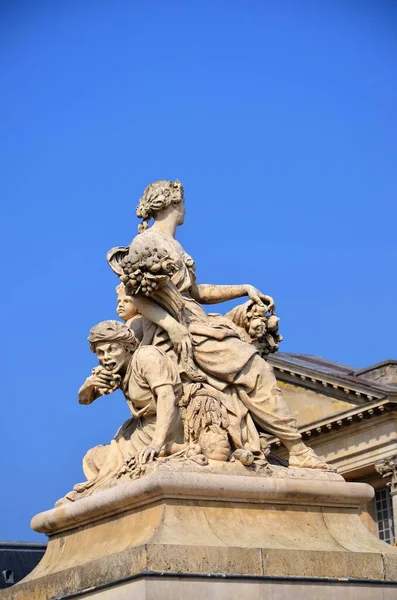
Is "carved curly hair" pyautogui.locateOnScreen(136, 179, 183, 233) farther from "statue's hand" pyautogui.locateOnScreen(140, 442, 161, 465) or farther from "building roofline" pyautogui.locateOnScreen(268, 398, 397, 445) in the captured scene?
"building roofline" pyautogui.locateOnScreen(268, 398, 397, 445)

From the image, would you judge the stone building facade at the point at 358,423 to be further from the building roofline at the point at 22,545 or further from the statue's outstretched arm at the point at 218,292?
the statue's outstretched arm at the point at 218,292

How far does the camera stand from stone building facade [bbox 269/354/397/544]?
56312 mm

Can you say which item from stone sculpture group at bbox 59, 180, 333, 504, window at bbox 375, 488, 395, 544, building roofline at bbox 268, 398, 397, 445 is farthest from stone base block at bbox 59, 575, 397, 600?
building roofline at bbox 268, 398, 397, 445

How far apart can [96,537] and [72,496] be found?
55 cm

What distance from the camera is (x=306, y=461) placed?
13.6 m

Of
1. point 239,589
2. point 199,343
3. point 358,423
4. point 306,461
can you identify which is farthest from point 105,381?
point 358,423

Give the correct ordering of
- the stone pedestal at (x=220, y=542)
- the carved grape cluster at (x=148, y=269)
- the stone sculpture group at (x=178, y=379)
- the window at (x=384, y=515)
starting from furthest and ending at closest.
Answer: the window at (x=384, y=515) < the carved grape cluster at (x=148, y=269) < the stone sculpture group at (x=178, y=379) < the stone pedestal at (x=220, y=542)

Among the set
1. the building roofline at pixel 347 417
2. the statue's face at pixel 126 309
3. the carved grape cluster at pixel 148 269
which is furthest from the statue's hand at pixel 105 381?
the building roofline at pixel 347 417

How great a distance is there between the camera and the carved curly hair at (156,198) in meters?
14.2

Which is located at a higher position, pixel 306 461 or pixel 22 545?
pixel 22 545

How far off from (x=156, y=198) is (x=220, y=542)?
322 centimetres

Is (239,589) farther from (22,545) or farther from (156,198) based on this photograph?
(22,545)

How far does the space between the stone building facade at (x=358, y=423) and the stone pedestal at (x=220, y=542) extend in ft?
134

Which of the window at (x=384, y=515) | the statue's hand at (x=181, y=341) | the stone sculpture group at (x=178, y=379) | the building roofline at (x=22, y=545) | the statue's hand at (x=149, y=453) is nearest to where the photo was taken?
the statue's hand at (x=149, y=453)
